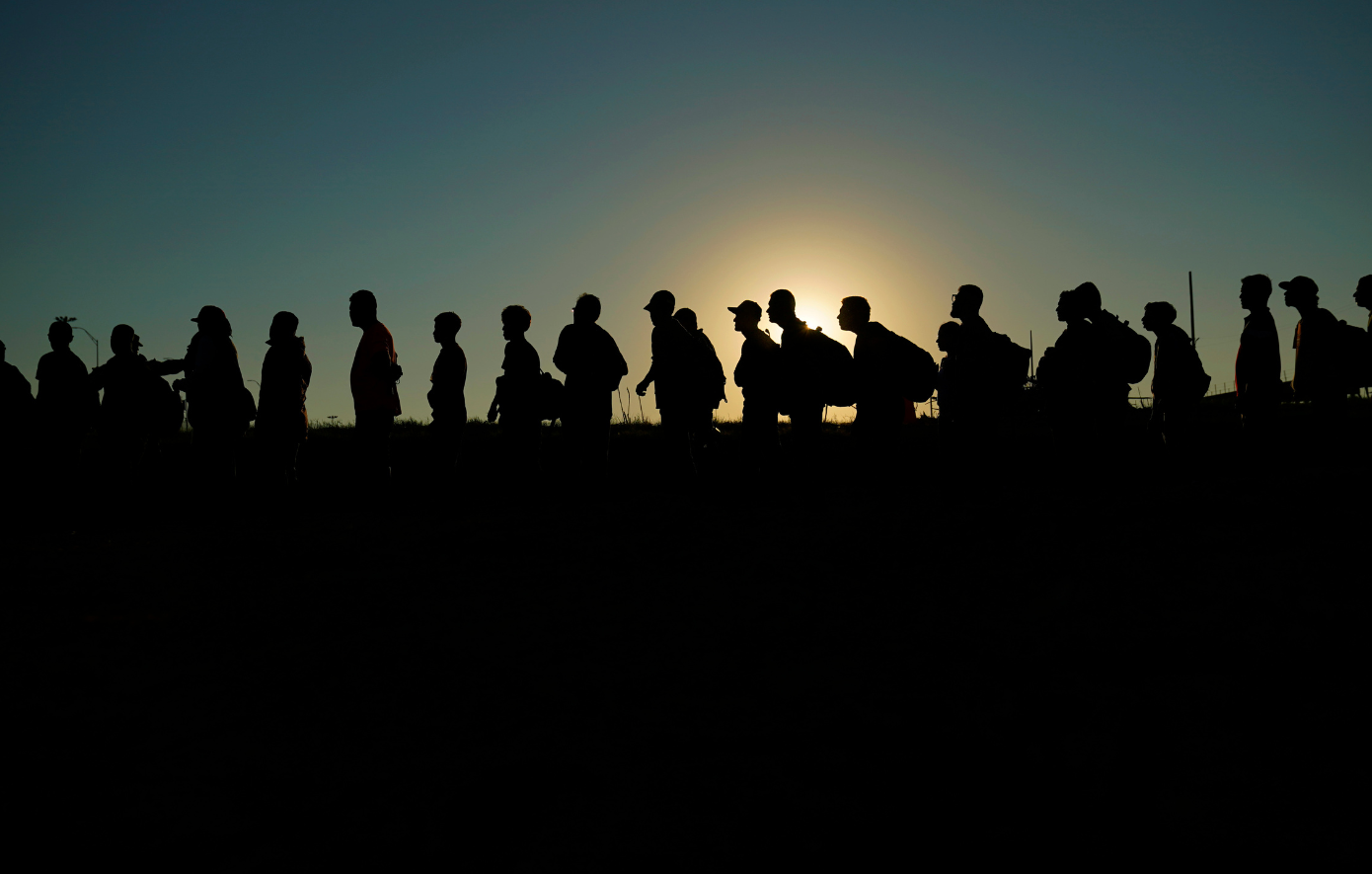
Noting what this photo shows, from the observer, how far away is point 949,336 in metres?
9.12

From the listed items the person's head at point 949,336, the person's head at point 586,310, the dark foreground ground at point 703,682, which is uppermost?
the person's head at point 586,310

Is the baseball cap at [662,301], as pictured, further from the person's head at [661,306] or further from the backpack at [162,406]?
the backpack at [162,406]

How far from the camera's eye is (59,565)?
6.21 m

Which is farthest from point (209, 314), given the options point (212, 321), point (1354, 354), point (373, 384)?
point (1354, 354)

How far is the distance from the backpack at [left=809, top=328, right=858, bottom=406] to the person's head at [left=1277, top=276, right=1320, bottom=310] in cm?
347

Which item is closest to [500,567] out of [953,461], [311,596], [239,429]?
[311,596]

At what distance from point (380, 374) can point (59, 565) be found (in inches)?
106

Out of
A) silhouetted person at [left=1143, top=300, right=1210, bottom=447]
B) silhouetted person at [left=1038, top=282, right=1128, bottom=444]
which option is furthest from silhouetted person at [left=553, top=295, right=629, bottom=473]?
silhouetted person at [left=1143, top=300, right=1210, bottom=447]

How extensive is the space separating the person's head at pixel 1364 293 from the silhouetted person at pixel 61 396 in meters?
10.1

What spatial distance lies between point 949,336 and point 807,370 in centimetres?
137

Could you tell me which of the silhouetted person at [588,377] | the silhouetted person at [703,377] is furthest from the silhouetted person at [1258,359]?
the silhouetted person at [588,377]

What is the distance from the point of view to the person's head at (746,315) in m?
9.15

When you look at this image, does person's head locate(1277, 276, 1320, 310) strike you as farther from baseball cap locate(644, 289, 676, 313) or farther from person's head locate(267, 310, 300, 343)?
person's head locate(267, 310, 300, 343)

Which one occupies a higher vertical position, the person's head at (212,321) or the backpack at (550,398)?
the person's head at (212,321)
